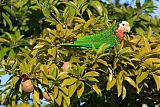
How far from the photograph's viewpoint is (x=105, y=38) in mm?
3018

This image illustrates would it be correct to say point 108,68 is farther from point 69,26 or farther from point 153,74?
point 69,26

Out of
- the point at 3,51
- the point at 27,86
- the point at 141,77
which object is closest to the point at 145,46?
the point at 141,77

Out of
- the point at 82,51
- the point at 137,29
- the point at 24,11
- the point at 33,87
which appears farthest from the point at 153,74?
the point at 24,11

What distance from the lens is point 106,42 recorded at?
2.97 metres

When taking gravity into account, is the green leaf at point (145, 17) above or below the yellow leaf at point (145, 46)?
above

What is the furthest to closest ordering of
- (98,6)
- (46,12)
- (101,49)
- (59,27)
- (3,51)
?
1. (98,6)
2. (3,51)
3. (46,12)
4. (59,27)
5. (101,49)

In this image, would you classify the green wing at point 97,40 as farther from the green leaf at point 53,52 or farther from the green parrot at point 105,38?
the green leaf at point 53,52

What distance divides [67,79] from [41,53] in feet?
1.54

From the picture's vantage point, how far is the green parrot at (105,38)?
2.96 m

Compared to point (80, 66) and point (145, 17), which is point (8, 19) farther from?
point (80, 66)

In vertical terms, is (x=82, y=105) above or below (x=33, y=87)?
below

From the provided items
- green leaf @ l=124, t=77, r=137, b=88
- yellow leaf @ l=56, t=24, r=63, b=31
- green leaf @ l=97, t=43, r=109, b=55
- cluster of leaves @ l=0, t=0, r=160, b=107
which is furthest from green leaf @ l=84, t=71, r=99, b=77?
yellow leaf @ l=56, t=24, r=63, b=31

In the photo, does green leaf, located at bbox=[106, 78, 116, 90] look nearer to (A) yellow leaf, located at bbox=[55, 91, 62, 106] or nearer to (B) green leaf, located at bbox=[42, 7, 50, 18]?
(A) yellow leaf, located at bbox=[55, 91, 62, 106]

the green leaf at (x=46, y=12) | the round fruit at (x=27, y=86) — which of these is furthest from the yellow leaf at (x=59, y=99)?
the green leaf at (x=46, y=12)
